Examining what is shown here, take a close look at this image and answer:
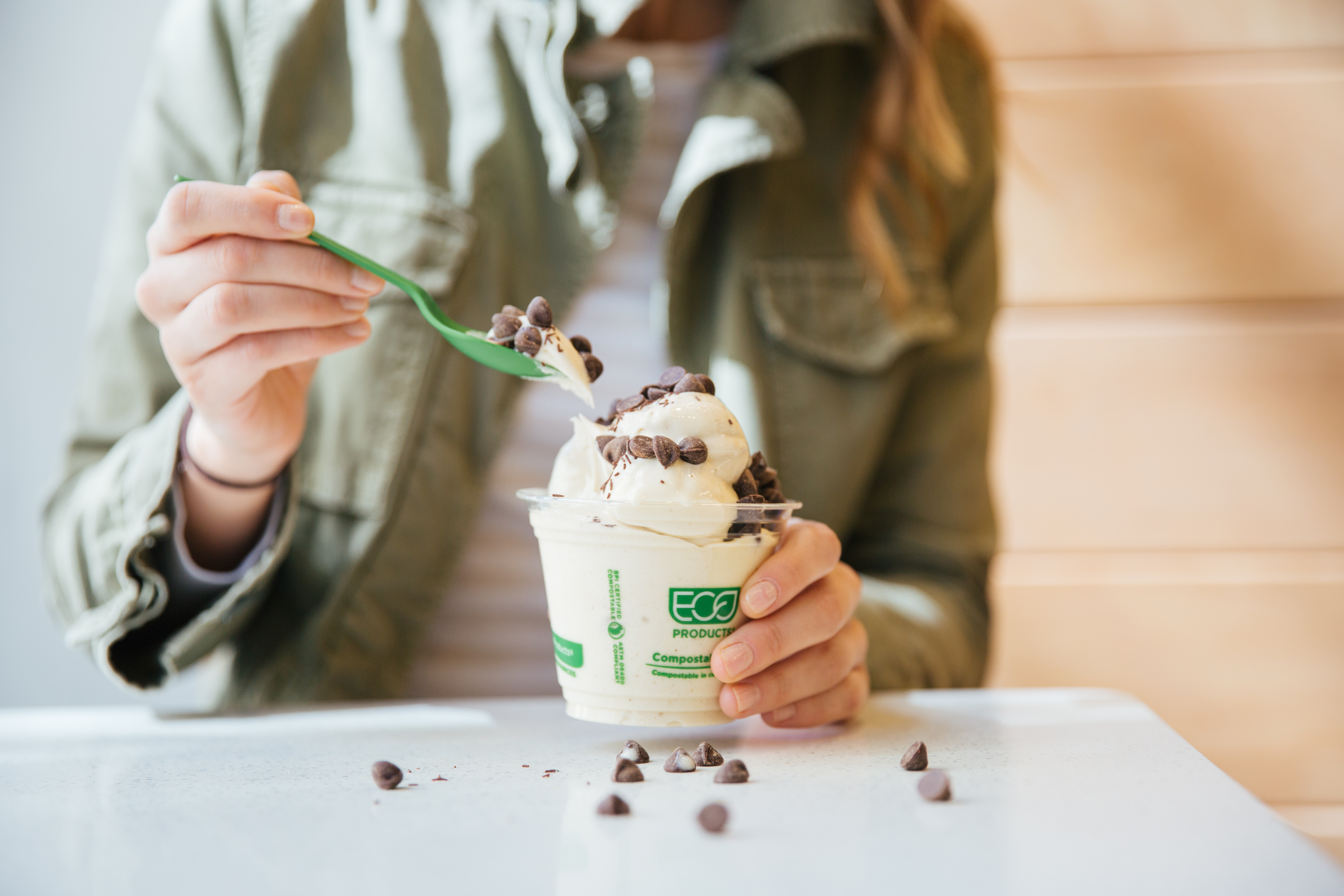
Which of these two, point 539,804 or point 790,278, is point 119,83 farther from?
point 539,804

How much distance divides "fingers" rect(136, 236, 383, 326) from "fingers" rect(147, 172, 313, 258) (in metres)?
0.02

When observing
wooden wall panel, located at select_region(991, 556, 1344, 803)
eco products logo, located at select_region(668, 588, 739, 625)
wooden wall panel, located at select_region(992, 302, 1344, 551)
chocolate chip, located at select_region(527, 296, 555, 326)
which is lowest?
wooden wall panel, located at select_region(991, 556, 1344, 803)

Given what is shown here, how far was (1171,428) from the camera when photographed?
7.66 ft

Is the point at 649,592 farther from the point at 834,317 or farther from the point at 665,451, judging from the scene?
the point at 834,317

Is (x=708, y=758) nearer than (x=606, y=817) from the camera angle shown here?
No

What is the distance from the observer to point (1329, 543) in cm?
236

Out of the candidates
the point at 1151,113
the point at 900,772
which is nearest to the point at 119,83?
the point at 900,772

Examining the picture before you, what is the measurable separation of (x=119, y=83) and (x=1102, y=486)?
2363 millimetres

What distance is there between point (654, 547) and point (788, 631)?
15 cm

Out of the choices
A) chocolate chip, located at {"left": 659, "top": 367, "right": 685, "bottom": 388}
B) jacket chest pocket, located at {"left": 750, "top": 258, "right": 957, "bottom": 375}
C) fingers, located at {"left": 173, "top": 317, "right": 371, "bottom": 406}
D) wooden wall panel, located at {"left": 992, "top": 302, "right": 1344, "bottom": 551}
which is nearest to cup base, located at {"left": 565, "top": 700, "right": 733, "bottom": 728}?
chocolate chip, located at {"left": 659, "top": 367, "right": 685, "bottom": 388}

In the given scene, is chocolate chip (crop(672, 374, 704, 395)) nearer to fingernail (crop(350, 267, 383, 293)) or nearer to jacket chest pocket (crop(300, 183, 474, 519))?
fingernail (crop(350, 267, 383, 293))

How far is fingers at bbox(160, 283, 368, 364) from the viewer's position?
0.91 metres

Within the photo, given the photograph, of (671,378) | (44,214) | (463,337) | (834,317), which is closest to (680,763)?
(671,378)

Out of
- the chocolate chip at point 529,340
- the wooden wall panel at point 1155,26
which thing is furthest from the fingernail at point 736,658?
the wooden wall panel at point 1155,26
